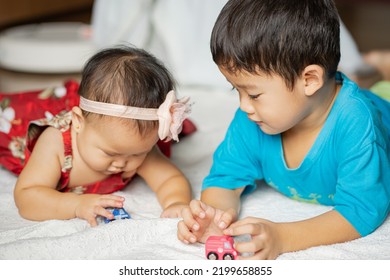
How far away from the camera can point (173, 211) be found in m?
1.26

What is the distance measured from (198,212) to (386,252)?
34 cm

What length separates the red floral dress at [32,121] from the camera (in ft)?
4.49

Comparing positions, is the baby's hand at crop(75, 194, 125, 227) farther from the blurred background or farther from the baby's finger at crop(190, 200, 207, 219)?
the blurred background

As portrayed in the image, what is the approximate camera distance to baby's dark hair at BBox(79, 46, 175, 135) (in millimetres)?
1183

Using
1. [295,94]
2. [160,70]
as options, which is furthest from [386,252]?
[160,70]

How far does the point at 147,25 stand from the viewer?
2297mm

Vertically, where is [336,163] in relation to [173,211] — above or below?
above

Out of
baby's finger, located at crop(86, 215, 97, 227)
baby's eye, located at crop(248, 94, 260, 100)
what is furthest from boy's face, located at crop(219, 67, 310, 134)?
baby's finger, located at crop(86, 215, 97, 227)

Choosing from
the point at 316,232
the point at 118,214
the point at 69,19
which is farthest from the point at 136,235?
the point at 69,19

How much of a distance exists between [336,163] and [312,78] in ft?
0.60

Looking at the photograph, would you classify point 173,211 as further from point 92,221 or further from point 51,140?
point 51,140

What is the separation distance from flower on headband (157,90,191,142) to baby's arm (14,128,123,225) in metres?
0.15

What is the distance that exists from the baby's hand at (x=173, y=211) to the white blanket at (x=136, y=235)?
31mm
